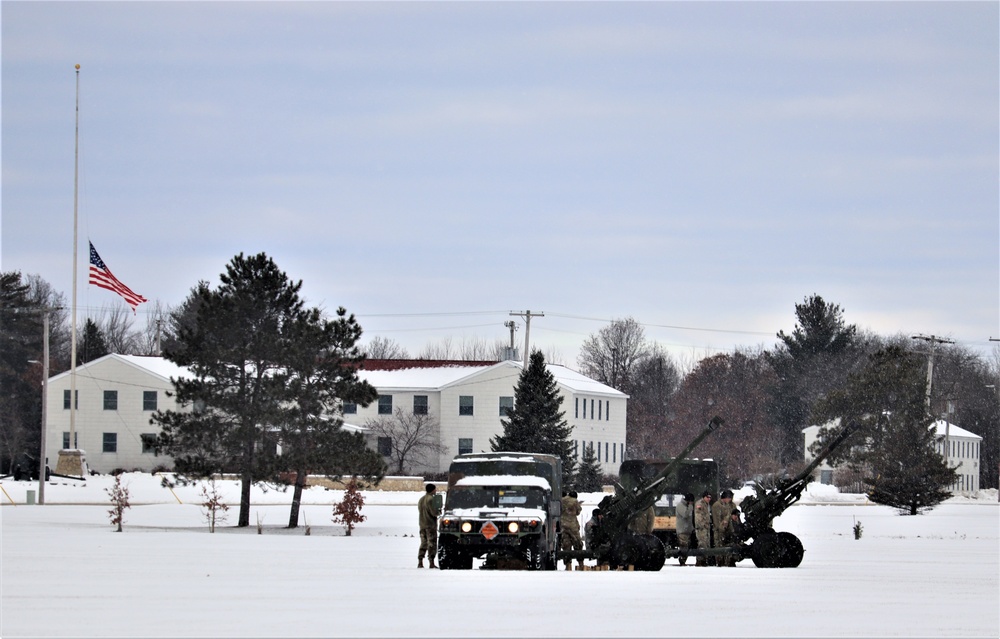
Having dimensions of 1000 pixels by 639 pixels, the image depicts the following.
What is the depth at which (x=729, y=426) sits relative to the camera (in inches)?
4528

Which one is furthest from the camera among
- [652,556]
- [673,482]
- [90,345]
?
[90,345]

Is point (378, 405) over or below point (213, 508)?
over

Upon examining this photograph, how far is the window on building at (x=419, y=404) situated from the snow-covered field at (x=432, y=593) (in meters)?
50.8

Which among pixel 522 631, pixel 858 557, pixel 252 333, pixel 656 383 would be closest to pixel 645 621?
pixel 522 631

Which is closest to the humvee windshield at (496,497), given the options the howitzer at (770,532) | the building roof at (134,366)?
the howitzer at (770,532)

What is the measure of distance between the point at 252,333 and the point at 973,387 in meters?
95.3

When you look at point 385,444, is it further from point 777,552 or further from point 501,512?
point 501,512

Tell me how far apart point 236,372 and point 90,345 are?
237 ft

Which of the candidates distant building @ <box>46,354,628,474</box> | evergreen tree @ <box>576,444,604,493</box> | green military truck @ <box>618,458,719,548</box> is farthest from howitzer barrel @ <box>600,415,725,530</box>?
distant building @ <box>46,354,628,474</box>

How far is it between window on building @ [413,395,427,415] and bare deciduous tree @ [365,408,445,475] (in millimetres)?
403

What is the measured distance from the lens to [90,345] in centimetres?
11338

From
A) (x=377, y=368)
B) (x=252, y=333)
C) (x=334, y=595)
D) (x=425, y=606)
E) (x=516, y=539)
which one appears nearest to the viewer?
(x=425, y=606)

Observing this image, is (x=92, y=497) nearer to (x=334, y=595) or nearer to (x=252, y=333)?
(x=252, y=333)

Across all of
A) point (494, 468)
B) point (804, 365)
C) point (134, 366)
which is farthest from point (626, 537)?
point (804, 365)
